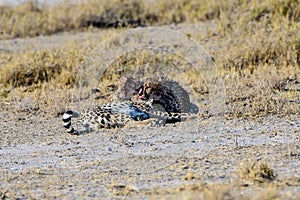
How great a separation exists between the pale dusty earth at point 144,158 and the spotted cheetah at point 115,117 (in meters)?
0.19

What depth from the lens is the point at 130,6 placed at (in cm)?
1484

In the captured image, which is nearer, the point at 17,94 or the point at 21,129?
the point at 21,129

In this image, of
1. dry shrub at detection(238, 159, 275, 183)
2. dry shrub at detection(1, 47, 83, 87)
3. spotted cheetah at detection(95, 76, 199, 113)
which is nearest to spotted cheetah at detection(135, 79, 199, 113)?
spotted cheetah at detection(95, 76, 199, 113)

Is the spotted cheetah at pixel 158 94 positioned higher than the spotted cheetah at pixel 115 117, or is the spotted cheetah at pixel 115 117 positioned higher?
the spotted cheetah at pixel 158 94

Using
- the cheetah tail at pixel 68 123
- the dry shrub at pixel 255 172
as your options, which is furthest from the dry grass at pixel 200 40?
the dry shrub at pixel 255 172

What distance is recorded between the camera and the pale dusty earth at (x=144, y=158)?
5738mm

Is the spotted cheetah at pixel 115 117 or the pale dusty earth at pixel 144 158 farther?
the spotted cheetah at pixel 115 117

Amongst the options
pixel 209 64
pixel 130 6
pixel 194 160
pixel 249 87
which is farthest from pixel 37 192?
pixel 130 6

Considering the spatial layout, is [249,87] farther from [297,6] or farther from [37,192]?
[37,192]

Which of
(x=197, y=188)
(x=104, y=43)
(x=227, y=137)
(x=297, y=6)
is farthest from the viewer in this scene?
(x=297, y=6)

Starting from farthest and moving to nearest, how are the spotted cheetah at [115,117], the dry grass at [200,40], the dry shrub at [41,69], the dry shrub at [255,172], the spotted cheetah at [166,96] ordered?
1. the dry shrub at [41,69]
2. the dry grass at [200,40]
3. the spotted cheetah at [166,96]
4. the spotted cheetah at [115,117]
5. the dry shrub at [255,172]

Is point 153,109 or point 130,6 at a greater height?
point 130,6

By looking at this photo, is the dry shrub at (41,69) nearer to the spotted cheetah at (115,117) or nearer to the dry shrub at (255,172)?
the spotted cheetah at (115,117)

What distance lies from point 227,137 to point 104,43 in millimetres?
4891
